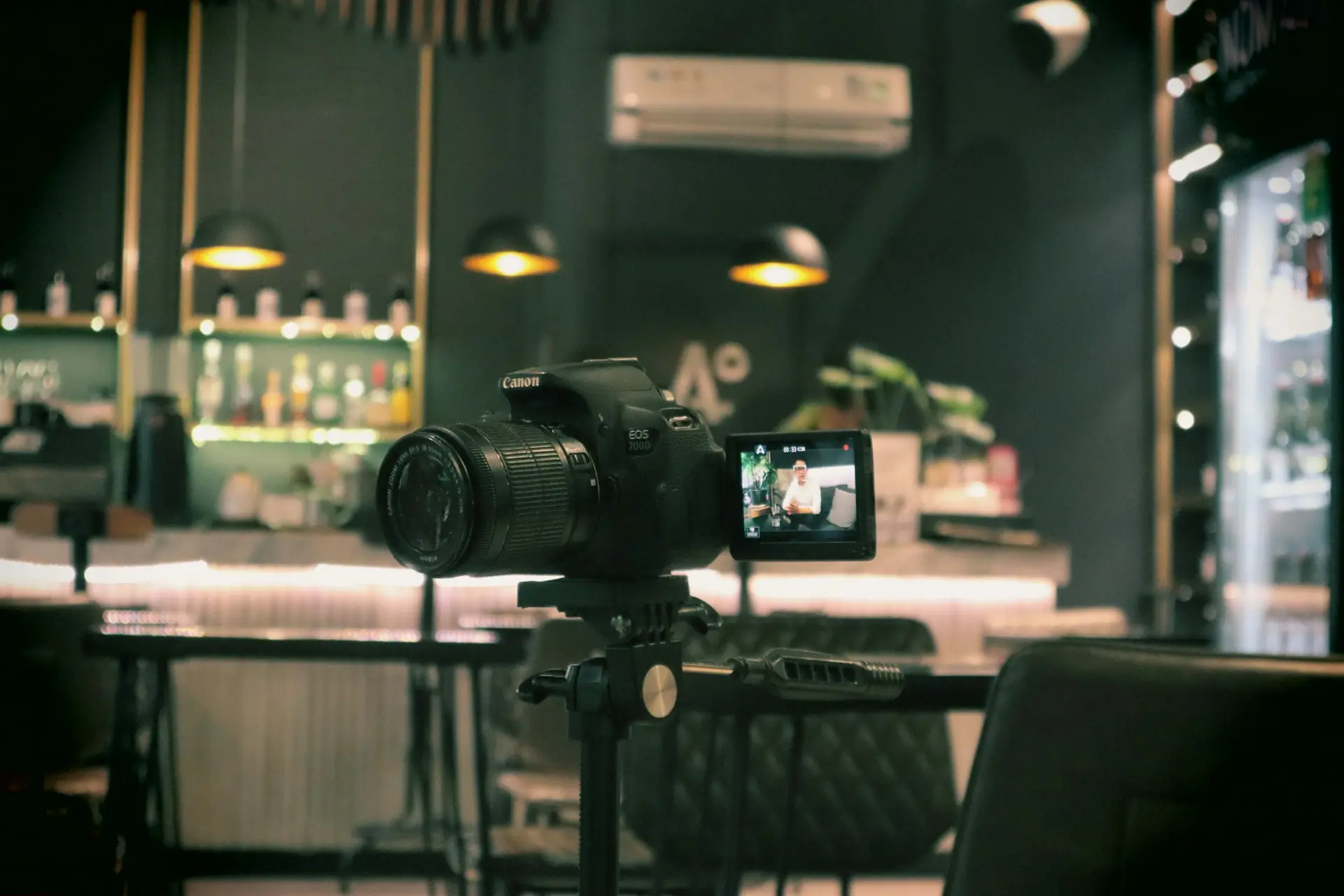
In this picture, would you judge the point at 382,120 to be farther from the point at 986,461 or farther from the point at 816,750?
the point at 816,750

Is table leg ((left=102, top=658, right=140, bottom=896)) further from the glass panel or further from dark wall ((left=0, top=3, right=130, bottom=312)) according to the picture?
dark wall ((left=0, top=3, right=130, bottom=312))

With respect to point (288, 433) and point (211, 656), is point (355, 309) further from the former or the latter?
point (211, 656)

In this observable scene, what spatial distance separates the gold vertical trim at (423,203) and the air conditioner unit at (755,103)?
73cm

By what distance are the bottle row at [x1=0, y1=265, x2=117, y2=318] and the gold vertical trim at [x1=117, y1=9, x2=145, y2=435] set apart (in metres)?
0.06

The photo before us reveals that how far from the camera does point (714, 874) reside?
7.11 ft

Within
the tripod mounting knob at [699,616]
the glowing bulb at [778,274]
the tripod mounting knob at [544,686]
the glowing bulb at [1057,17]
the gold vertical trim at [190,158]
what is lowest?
the tripod mounting knob at [544,686]

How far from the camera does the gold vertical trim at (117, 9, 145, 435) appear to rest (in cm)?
528

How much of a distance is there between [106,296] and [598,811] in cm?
481

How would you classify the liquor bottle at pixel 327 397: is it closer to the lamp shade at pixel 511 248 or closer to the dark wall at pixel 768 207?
the dark wall at pixel 768 207

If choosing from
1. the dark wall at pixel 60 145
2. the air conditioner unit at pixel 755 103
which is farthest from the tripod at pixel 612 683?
the dark wall at pixel 60 145

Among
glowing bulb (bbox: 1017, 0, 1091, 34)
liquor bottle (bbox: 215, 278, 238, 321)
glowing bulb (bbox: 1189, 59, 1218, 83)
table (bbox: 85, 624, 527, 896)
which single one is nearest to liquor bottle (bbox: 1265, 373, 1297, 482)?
glowing bulb (bbox: 1189, 59, 1218, 83)

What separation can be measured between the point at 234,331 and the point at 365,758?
2.16 m

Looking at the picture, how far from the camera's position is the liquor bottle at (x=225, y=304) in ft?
17.2

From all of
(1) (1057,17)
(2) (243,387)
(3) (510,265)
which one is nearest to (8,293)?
(2) (243,387)
